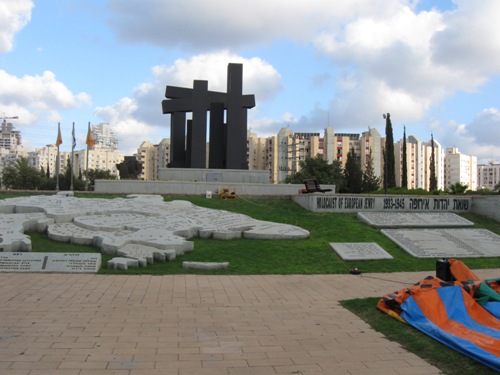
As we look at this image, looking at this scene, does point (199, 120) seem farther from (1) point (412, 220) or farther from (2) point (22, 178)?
(2) point (22, 178)

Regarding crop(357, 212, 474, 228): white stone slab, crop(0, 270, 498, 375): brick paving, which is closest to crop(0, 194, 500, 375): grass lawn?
crop(0, 270, 498, 375): brick paving

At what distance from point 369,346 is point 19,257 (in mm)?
6349

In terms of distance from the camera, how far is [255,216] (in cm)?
1434

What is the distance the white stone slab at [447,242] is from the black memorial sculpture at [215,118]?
38.6 feet

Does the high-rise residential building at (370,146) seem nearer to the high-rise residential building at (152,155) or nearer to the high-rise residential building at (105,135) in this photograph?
the high-rise residential building at (152,155)

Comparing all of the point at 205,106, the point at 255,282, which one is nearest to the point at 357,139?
the point at 205,106

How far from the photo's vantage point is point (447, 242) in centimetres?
1195

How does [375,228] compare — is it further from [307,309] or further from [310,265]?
[307,309]

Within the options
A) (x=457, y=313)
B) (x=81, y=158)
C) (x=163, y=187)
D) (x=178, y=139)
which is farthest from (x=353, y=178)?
(x=81, y=158)

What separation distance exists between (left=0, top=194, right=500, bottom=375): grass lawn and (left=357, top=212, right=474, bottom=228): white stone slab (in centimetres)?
38

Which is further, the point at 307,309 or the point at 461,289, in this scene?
the point at 307,309

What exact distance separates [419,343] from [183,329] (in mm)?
2399

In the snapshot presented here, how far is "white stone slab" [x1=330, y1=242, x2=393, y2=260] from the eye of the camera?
405 inches

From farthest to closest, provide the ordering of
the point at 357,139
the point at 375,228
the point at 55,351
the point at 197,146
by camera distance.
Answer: the point at 357,139
the point at 197,146
the point at 375,228
the point at 55,351
